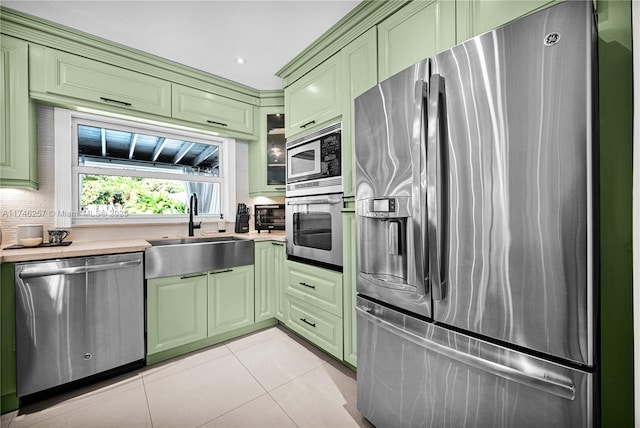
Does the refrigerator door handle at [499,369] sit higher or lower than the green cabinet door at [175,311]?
higher

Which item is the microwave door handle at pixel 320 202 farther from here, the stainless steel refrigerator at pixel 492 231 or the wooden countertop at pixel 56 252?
the wooden countertop at pixel 56 252

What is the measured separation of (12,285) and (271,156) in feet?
6.91

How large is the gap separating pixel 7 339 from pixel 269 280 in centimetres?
165

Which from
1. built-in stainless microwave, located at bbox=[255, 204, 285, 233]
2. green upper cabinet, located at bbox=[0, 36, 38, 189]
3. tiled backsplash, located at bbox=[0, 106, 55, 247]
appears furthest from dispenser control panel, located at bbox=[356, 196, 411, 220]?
tiled backsplash, located at bbox=[0, 106, 55, 247]

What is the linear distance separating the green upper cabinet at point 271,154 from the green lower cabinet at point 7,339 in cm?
191

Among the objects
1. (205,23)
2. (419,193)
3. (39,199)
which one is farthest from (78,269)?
(419,193)

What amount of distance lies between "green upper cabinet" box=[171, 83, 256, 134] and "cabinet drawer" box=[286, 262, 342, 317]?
4.93 ft

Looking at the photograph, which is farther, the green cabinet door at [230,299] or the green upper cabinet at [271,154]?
the green upper cabinet at [271,154]

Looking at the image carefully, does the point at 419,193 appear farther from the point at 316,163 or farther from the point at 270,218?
the point at 270,218

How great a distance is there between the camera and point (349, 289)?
1.86m

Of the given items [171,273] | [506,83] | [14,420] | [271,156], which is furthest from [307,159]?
[14,420]

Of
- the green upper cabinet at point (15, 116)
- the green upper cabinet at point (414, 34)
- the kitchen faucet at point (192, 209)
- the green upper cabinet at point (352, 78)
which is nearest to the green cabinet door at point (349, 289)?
the green upper cabinet at point (352, 78)

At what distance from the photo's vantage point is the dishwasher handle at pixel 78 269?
1569 mm

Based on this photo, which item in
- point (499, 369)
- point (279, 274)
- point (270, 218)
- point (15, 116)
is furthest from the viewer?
point (270, 218)
